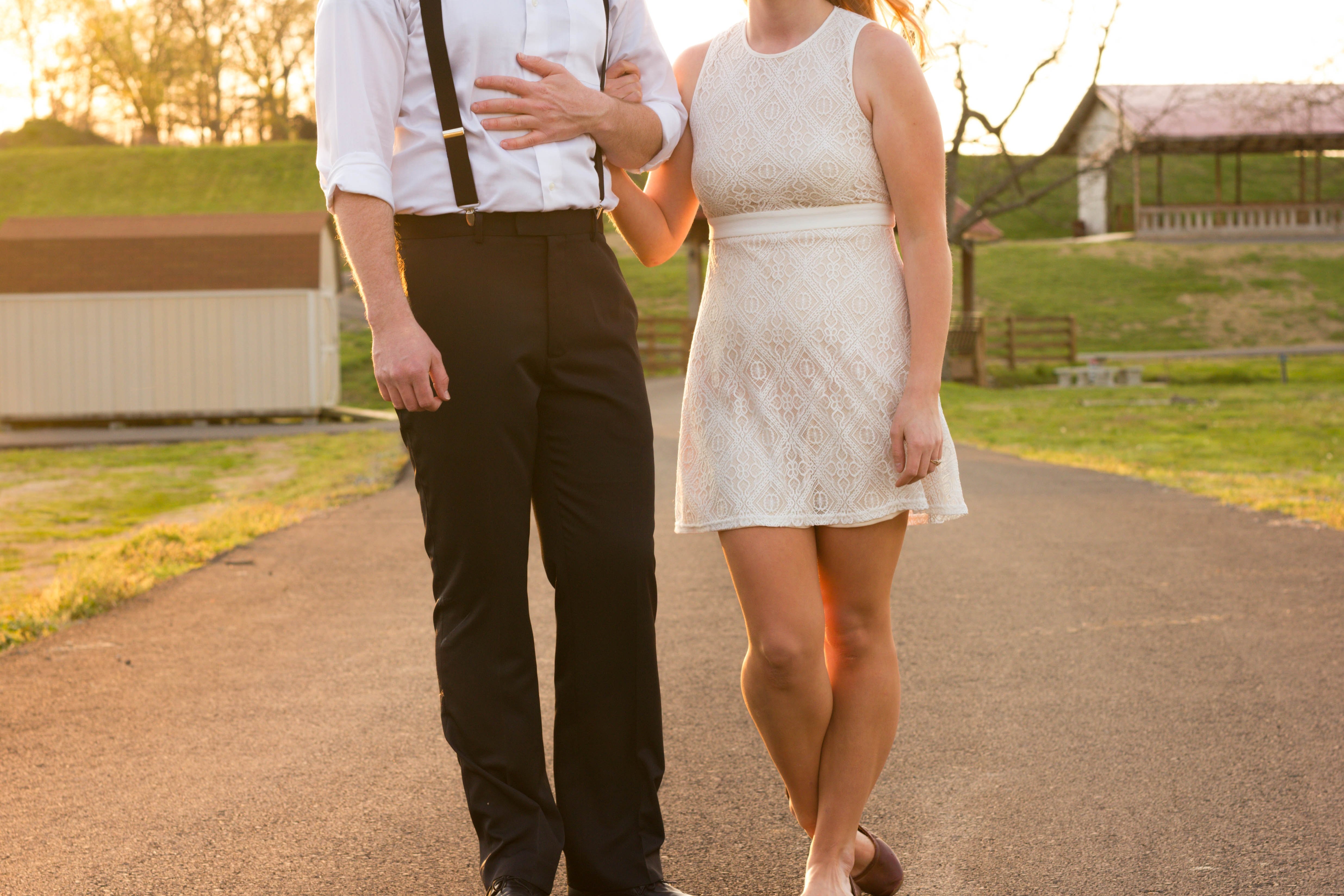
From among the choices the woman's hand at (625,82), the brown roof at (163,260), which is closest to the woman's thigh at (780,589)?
the woman's hand at (625,82)

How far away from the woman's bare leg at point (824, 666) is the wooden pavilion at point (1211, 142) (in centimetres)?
3167

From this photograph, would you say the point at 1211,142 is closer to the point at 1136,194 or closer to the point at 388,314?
the point at 1136,194

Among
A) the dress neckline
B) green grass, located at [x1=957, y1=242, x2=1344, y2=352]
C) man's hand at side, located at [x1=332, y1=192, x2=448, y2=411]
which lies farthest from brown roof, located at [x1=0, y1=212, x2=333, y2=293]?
green grass, located at [x1=957, y1=242, x2=1344, y2=352]

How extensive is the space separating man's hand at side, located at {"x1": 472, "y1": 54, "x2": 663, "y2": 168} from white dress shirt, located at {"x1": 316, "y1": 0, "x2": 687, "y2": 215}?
20 mm

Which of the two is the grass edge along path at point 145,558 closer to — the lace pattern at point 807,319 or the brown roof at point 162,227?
the lace pattern at point 807,319

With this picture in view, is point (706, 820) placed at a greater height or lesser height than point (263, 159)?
lesser

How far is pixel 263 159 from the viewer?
180ft

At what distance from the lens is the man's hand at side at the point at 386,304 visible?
6.95 feet

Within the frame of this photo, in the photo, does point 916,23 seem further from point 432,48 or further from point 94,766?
point 94,766

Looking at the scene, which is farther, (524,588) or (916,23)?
(916,23)

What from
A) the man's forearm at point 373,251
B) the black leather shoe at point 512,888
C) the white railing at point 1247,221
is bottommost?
the black leather shoe at point 512,888

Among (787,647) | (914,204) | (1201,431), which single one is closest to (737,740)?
(787,647)

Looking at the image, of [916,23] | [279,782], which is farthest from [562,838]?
[916,23]

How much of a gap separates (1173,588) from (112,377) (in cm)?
1918
